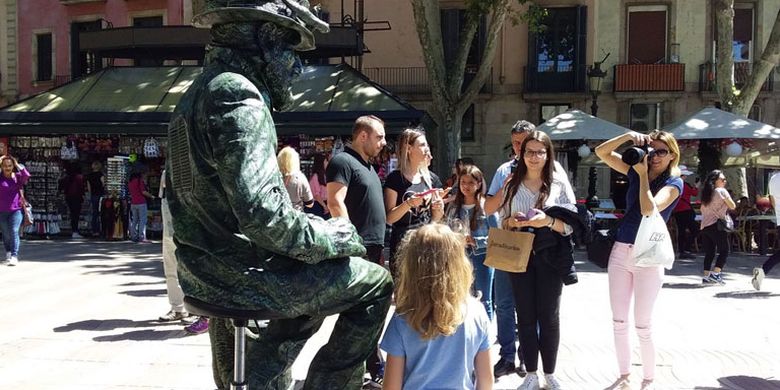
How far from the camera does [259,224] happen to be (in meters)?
2.07

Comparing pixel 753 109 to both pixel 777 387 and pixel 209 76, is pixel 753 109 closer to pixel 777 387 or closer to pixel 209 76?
pixel 777 387

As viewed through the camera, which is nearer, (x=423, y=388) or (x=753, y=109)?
(x=423, y=388)

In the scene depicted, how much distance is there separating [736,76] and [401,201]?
22.3 m

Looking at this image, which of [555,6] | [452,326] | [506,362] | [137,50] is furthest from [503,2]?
[452,326]

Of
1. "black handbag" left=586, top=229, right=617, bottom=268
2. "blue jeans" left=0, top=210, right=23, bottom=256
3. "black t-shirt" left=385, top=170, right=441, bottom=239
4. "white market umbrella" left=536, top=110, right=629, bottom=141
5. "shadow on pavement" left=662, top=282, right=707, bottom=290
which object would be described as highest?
"white market umbrella" left=536, top=110, right=629, bottom=141

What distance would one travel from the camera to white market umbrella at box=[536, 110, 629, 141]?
15.1 meters

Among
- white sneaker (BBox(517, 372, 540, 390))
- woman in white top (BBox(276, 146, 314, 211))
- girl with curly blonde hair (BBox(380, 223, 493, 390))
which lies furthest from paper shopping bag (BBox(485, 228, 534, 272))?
woman in white top (BBox(276, 146, 314, 211))

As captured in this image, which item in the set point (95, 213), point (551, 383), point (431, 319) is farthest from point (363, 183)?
point (95, 213)

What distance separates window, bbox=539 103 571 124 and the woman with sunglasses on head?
65.7 feet

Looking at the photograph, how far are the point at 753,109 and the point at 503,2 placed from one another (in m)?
11.7

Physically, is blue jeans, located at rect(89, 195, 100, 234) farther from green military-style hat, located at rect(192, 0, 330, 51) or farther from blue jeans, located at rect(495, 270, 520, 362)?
green military-style hat, located at rect(192, 0, 330, 51)

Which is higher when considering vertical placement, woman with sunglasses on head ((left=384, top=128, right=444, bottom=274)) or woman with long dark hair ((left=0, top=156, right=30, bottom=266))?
woman with sunglasses on head ((left=384, top=128, right=444, bottom=274))

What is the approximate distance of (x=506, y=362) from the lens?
5.39 m

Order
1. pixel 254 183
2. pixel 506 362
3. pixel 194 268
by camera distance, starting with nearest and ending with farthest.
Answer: pixel 254 183 → pixel 194 268 → pixel 506 362
